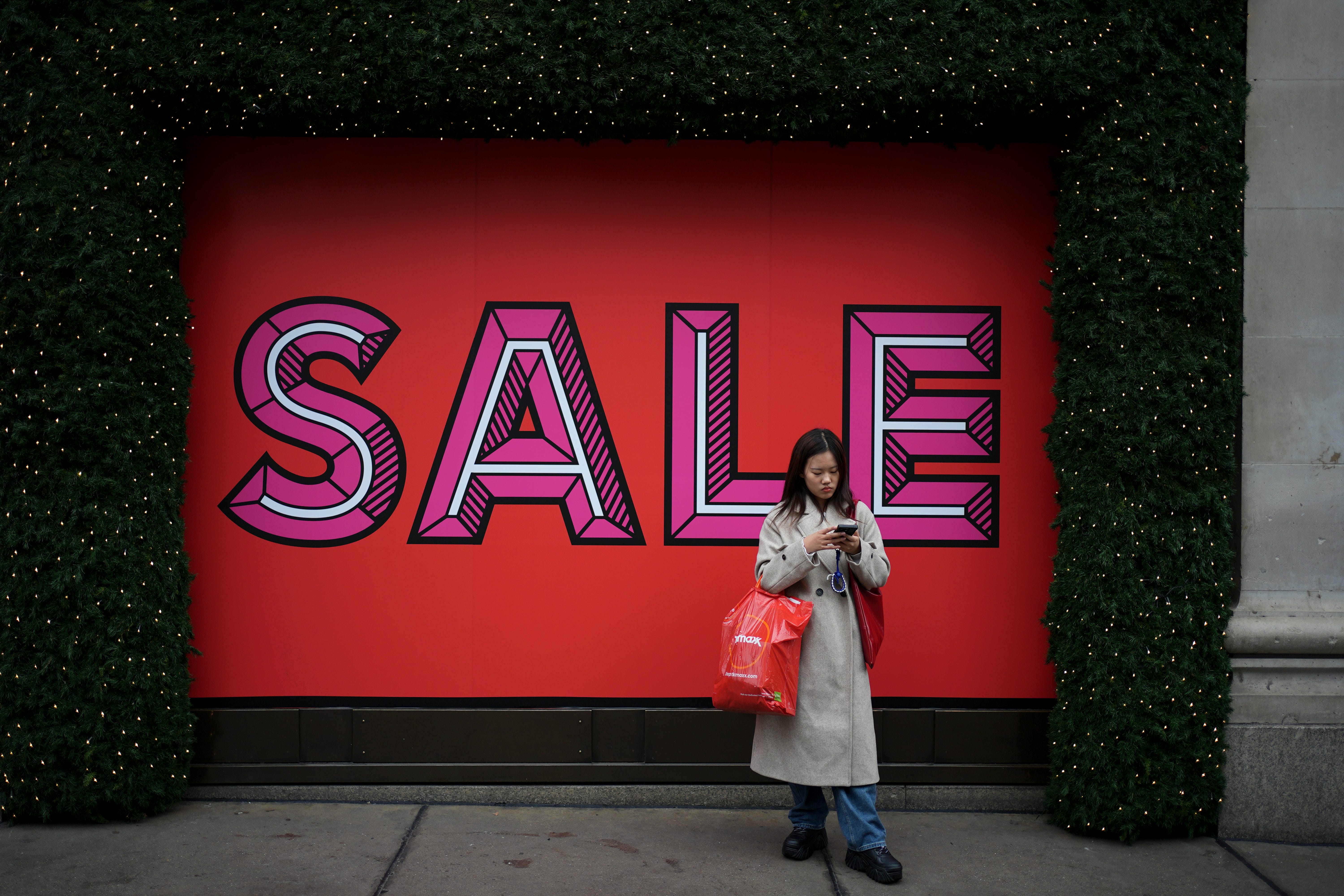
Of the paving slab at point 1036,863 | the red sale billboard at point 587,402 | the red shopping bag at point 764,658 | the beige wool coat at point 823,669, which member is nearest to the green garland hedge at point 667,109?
the paving slab at point 1036,863

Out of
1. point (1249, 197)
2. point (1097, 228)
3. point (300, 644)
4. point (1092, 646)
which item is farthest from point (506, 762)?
point (1249, 197)

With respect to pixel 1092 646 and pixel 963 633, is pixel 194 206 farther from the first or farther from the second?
pixel 1092 646

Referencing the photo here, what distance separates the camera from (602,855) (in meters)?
4.10

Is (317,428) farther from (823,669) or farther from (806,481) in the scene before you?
(823,669)

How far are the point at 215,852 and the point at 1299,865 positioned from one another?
4.83 m

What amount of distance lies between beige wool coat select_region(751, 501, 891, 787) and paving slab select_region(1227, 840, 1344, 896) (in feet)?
6.07

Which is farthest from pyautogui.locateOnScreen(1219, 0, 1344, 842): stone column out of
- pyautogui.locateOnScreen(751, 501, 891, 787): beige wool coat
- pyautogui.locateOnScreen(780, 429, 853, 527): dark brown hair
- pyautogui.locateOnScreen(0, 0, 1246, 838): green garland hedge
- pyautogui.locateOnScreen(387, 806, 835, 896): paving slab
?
pyautogui.locateOnScreen(387, 806, 835, 896): paving slab

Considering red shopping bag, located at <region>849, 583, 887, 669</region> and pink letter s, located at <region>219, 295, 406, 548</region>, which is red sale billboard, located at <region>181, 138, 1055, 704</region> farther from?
red shopping bag, located at <region>849, 583, 887, 669</region>

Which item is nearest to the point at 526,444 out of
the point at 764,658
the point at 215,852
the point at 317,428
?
the point at 317,428

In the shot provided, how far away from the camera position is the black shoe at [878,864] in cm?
383

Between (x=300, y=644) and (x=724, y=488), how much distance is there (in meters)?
2.36

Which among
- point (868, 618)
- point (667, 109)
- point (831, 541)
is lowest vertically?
point (868, 618)

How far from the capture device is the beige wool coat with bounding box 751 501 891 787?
3820 mm

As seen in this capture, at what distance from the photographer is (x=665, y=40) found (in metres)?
4.27
